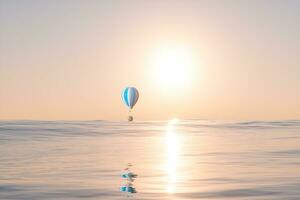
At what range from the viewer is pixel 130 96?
5531 inches

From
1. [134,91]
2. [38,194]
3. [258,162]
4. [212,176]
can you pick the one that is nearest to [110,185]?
[38,194]

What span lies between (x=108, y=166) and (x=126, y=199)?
1685 centimetres

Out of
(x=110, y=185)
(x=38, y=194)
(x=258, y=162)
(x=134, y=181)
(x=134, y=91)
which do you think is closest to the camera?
(x=38, y=194)

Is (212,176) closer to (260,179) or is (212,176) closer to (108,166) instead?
(260,179)

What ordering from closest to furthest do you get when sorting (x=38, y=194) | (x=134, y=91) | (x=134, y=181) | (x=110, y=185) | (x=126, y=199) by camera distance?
(x=126, y=199) < (x=38, y=194) < (x=110, y=185) < (x=134, y=181) < (x=134, y=91)

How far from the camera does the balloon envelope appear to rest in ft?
460

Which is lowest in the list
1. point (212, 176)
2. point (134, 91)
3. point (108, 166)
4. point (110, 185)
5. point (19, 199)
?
point (19, 199)

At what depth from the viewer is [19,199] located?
74.6 ft

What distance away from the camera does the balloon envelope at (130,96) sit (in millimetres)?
140125

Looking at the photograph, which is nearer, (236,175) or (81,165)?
(236,175)

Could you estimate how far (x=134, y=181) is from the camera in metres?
29.6

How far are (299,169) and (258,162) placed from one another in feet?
22.1

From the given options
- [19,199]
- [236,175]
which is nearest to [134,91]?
[236,175]

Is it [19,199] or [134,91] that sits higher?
[134,91]
